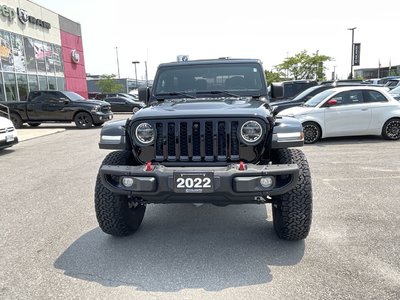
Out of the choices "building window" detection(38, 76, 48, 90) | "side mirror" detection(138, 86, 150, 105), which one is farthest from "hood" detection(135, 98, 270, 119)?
"building window" detection(38, 76, 48, 90)

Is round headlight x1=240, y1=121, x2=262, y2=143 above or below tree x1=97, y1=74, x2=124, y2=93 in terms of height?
below

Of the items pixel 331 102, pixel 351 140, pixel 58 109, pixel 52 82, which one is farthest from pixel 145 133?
pixel 52 82

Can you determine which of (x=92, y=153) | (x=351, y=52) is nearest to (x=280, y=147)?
(x=92, y=153)

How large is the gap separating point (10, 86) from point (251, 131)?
20.5 meters

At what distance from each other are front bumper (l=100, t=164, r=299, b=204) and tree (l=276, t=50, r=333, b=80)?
141 ft

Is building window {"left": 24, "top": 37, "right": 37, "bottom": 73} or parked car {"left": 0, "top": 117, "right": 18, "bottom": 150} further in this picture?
building window {"left": 24, "top": 37, "right": 37, "bottom": 73}

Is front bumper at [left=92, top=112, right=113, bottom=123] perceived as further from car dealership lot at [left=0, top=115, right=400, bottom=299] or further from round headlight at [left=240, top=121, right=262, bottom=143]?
round headlight at [left=240, top=121, right=262, bottom=143]

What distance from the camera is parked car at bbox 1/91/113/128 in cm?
1520

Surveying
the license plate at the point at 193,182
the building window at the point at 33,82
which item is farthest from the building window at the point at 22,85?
the license plate at the point at 193,182

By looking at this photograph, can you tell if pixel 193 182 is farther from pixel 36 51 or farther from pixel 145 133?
pixel 36 51

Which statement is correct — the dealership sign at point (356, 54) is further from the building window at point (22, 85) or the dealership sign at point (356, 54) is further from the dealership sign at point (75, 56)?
the building window at point (22, 85)

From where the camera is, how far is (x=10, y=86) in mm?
19844

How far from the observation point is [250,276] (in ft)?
9.58

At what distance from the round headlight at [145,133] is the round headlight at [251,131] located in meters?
0.86
